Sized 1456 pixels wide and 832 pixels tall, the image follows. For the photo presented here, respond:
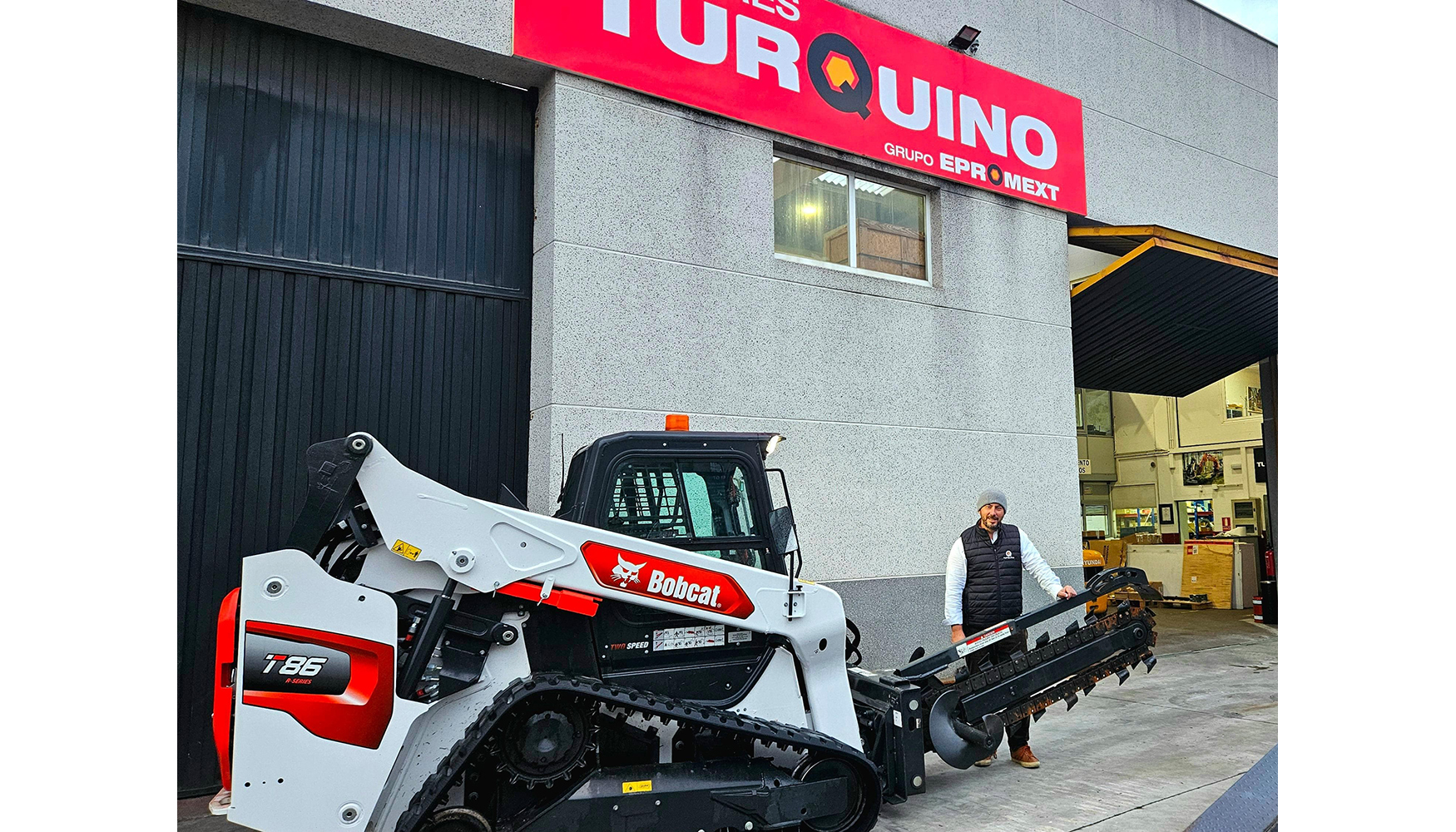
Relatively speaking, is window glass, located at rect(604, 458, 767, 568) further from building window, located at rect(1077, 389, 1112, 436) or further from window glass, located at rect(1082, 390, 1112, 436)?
window glass, located at rect(1082, 390, 1112, 436)

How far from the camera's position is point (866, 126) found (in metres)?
8.23

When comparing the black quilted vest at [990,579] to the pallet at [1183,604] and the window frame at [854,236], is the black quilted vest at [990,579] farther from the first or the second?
the pallet at [1183,604]

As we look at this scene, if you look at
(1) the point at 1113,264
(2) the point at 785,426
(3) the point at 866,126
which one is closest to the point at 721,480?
(2) the point at 785,426

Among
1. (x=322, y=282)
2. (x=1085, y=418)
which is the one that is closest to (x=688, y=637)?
(x=322, y=282)

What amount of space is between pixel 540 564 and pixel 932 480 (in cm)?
518

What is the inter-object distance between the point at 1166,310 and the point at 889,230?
439 cm

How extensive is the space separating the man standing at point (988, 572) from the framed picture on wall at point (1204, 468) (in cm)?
1800

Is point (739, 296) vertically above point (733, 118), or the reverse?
point (733, 118)

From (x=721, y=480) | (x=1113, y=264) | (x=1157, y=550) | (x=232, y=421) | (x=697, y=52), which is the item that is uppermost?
(x=697, y=52)

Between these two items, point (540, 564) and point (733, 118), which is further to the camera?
point (733, 118)

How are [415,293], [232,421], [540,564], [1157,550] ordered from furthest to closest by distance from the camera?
[1157,550] < [415,293] < [232,421] < [540,564]

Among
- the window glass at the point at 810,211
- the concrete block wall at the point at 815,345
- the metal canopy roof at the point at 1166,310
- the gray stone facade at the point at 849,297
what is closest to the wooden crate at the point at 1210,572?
the metal canopy roof at the point at 1166,310

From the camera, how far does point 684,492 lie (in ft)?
14.3

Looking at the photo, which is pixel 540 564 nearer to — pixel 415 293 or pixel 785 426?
pixel 415 293
